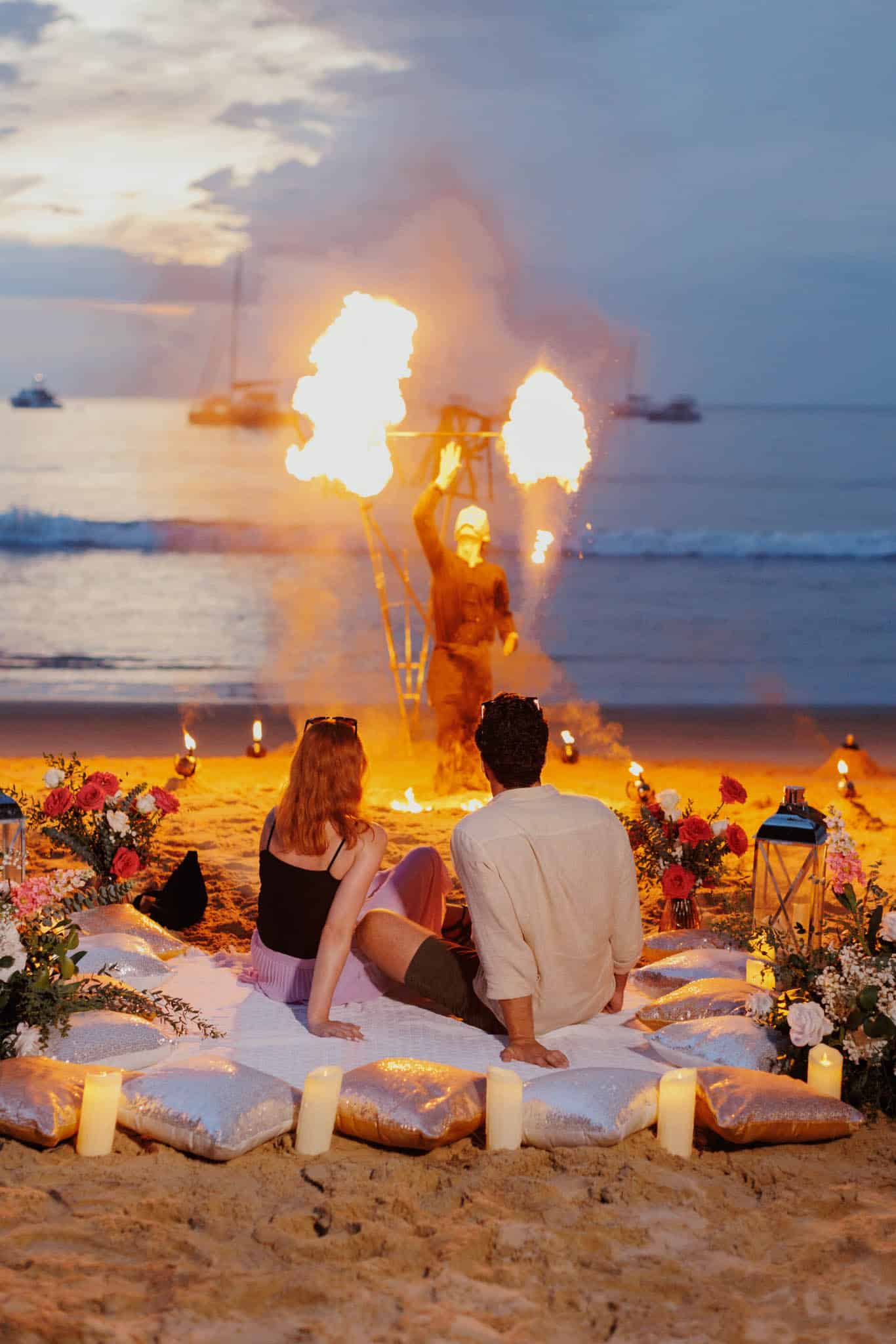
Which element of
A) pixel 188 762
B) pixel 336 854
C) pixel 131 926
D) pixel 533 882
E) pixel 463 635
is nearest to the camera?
pixel 533 882

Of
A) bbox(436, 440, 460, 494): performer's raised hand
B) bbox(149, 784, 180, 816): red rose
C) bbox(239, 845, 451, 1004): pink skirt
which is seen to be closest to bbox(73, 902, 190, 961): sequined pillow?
bbox(239, 845, 451, 1004): pink skirt

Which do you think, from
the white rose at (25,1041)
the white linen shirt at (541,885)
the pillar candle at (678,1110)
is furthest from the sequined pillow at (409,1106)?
the white rose at (25,1041)

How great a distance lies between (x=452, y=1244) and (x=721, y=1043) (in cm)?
145

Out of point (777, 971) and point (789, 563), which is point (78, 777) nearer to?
point (777, 971)

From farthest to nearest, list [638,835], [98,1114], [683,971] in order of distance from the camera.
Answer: [638,835], [683,971], [98,1114]

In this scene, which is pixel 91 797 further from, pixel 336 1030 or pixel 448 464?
pixel 448 464

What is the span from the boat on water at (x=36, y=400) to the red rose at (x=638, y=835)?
117 ft

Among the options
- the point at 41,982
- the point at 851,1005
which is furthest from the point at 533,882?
the point at 41,982

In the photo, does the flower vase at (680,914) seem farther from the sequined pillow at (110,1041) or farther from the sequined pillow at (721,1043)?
the sequined pillow at (110,1041)

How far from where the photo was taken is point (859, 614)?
24.1 meters

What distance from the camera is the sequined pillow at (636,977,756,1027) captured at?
16.6 ft

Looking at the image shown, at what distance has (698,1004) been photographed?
5.11 meters

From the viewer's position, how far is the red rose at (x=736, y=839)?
21.4ft

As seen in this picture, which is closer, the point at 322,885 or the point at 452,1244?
the point at 452,1244
